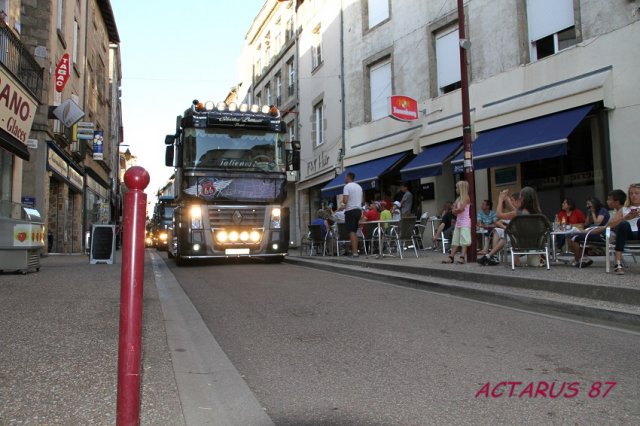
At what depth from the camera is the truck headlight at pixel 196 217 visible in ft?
35.7

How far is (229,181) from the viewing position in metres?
11.2

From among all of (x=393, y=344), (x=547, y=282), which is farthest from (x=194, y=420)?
(x=547, y=282)

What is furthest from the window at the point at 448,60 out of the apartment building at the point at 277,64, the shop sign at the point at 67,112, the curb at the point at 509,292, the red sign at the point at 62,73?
the red sign at the point at 62,73

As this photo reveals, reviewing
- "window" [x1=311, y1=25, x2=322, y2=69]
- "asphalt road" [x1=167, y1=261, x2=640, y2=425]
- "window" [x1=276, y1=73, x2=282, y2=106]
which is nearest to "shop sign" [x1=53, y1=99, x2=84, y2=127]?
"window" [x1=311, y1=25, x2=322, y2=69]

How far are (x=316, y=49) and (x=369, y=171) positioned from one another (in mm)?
8771

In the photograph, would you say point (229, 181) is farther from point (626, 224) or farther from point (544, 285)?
point (626, 224)

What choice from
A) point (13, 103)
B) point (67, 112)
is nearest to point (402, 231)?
point (13, 103)

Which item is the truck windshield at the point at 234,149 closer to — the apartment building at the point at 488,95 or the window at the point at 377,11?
the apartment building at the point at 488,95

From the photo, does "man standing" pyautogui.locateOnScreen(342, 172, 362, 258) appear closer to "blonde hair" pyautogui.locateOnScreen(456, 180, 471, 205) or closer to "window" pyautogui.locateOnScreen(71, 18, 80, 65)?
"blonde hair" pyautogui.locateOnScreen(456, 180, 471, 205)

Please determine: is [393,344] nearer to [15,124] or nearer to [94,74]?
[15,124]

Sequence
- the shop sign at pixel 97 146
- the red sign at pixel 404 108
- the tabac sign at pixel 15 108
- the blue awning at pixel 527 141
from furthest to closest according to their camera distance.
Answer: the shop sign at pixel 97 146, the red sign at pixel 404 108, the blue awning at pixel 527 141, the tabac sign at pixel 15 108

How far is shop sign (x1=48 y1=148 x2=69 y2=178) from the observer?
17125mm

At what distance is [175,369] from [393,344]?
1.71 metres

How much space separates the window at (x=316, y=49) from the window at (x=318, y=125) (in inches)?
72.7
